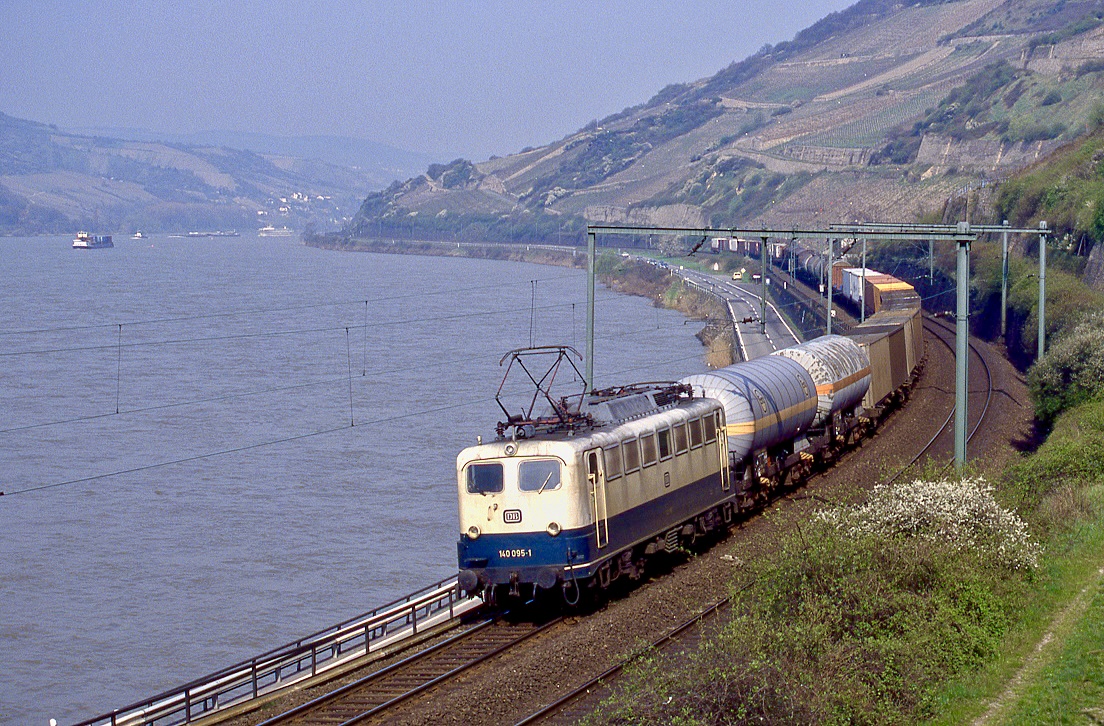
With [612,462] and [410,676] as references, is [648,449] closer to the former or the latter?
[612,462]

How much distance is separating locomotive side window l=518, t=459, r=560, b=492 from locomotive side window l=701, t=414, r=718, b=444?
527 centimetres

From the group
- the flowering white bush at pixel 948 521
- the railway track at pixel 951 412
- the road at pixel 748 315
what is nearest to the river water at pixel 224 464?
the road at pixel 748 315

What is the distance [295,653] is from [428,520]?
20117 millimetres

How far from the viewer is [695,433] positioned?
2223 centimetres

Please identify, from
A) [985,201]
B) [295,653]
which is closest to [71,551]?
[295,653]

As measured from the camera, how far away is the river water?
3002cm

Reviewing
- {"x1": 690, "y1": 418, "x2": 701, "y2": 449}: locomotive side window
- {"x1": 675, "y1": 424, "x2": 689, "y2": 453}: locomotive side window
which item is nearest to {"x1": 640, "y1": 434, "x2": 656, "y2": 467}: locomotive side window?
{"x1": 675, "y1": 424, "x2": 689, "y2": 453}: locomotive side window

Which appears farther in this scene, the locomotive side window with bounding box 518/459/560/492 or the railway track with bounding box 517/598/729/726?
the locomotive side window with bounding box 518/459/560/492

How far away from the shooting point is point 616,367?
62.1 meters

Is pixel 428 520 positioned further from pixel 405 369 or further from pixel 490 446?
pixel 405 369

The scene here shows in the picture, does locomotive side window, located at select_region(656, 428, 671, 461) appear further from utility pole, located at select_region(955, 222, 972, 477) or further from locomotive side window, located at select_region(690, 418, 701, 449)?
utility pole, located at select_region(955, 222, 972, 477)

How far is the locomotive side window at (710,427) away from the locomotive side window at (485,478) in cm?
551

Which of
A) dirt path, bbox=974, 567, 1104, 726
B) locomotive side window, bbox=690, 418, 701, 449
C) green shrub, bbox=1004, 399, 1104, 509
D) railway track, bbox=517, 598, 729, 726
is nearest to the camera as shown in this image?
dirt path, bbox=974, 567, 1104, 726

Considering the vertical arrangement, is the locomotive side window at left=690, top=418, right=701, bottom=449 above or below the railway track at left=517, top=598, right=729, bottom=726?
above
